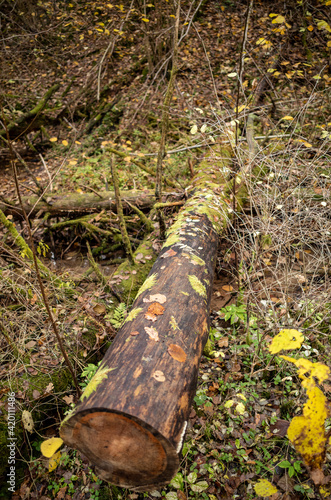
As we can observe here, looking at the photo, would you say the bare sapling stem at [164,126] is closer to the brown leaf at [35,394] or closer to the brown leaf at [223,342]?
the brown leaf at [223,342]

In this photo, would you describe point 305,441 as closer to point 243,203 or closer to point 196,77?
point 243,203

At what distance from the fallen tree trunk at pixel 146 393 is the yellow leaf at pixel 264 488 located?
693 mm

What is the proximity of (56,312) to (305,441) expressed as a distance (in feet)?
8.37

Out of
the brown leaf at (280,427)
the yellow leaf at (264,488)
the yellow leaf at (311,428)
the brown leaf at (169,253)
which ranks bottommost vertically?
the brown leaf at (280,427)

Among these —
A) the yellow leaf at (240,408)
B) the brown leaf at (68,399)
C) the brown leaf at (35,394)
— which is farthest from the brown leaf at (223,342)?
the brown leaf at (35,394)

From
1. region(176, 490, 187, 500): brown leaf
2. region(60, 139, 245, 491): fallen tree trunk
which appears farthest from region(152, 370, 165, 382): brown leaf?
region(176, 490, 187, 500): brown leaf

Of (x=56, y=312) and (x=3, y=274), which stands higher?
(x=3, y=274)

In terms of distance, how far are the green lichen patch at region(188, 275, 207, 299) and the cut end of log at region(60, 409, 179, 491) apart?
1220 mm

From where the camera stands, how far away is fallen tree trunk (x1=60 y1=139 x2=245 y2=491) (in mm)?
1708

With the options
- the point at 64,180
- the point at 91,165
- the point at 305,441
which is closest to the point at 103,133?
the point at 91,165

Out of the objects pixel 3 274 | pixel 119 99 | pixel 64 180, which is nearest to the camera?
pixel 3 274

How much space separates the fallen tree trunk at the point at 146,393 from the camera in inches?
67.2

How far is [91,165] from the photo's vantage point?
7.14 meters

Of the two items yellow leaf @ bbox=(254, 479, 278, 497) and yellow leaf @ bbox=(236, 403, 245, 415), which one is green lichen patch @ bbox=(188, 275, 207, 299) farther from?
yellow leaf @ bbox=(254, 479, 278, 497)
